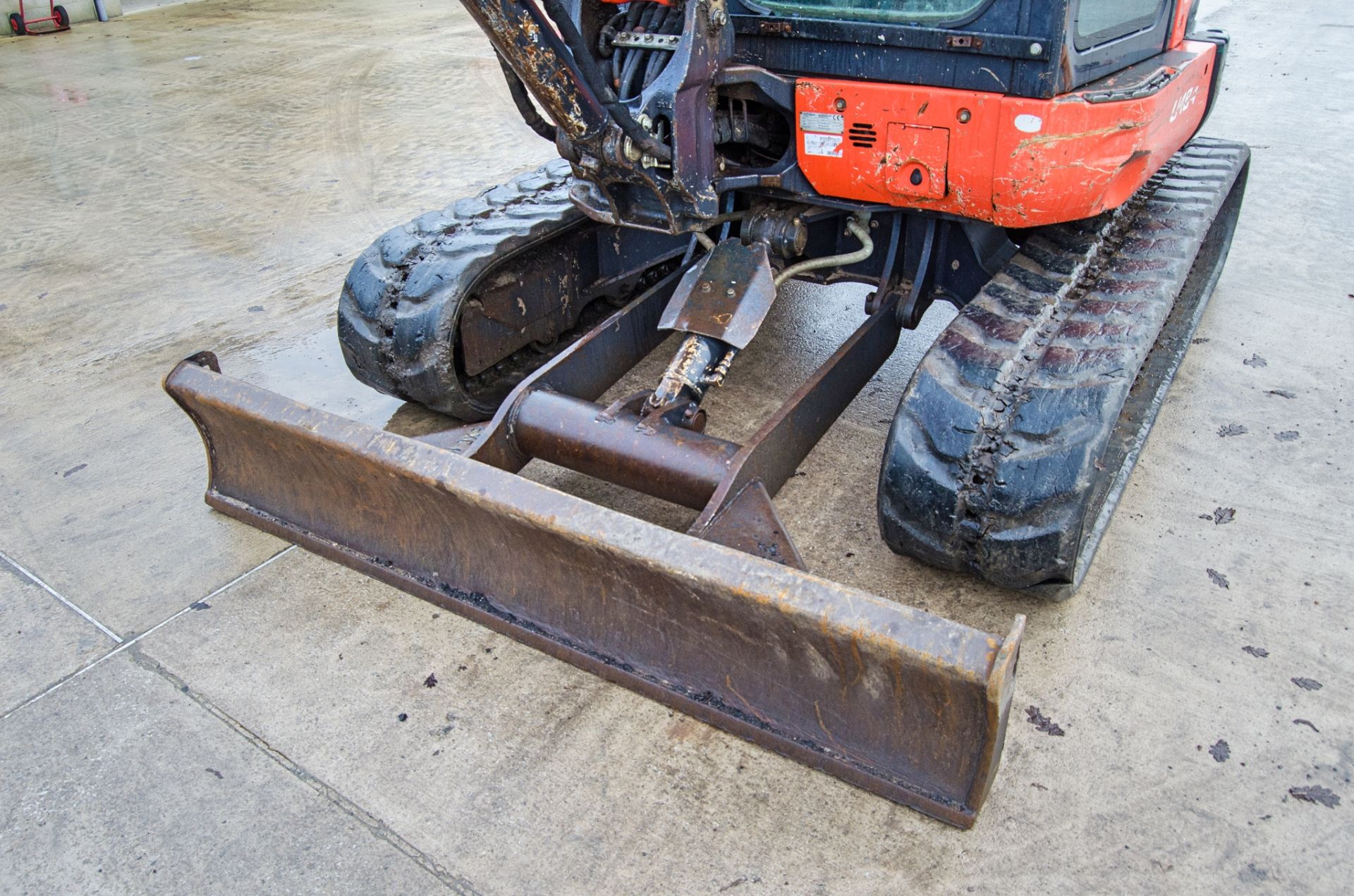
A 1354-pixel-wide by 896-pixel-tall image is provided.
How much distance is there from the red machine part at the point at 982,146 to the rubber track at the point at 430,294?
1145 millimetres

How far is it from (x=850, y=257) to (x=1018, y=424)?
3.27 feet

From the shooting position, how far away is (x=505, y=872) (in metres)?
2.32

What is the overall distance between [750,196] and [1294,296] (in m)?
2.76

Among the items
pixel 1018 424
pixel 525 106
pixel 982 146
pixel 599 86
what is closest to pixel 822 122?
pixel 982 146

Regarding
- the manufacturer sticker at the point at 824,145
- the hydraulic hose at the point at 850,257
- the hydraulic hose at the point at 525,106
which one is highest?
the hydraulic hose at the point at 525,106

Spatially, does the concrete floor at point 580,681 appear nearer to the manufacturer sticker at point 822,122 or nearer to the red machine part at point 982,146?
the red machine part at point 982,146

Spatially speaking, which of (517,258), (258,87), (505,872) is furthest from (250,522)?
(258,87)

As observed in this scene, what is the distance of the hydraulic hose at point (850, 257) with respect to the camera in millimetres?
3432

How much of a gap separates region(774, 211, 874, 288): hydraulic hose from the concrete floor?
66cm

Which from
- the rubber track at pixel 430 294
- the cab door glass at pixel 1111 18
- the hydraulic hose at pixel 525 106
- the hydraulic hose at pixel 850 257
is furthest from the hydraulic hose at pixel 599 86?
the cab door glass at pixel 1111 18

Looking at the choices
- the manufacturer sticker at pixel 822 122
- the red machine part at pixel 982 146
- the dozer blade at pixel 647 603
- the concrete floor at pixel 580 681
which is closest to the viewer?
the dozer blade at pixel 647 603

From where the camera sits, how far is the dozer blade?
2.18 m

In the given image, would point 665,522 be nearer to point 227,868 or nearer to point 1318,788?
point 227,868

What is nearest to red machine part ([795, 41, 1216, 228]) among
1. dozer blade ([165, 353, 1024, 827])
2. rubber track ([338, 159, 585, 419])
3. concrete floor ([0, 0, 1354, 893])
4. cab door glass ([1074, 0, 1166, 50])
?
cab door glass ([1074, 0, 1166, 50])
